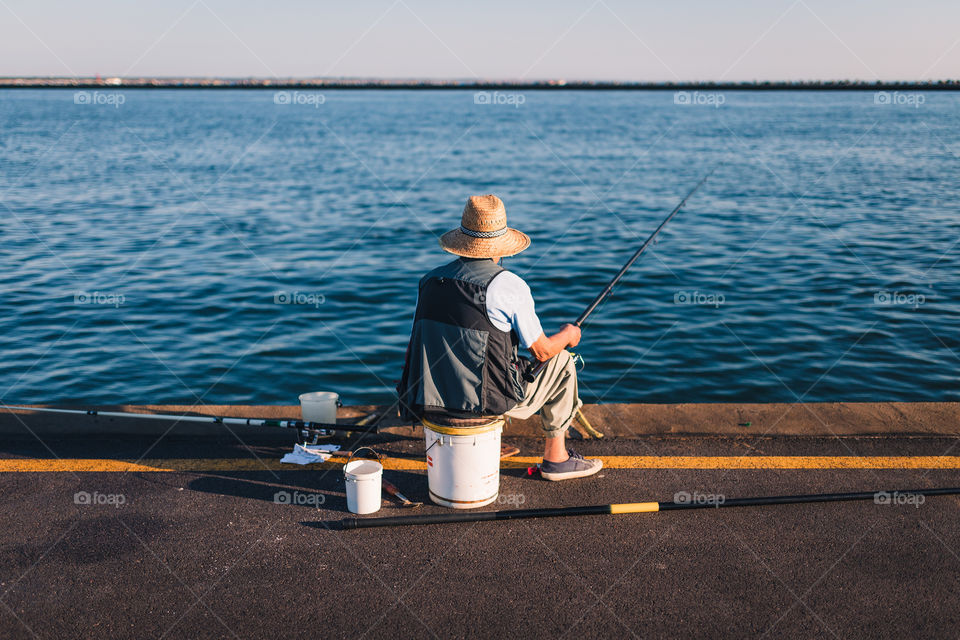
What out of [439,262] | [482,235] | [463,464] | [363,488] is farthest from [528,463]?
[439,262]

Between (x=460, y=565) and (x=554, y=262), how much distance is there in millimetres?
12779

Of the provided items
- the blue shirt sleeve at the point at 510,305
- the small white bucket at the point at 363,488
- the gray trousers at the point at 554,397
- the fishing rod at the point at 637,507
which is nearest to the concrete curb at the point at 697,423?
the gray trousers at the point at 554,397

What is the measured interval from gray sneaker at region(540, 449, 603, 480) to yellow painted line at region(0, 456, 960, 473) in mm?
215

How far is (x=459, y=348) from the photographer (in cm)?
452

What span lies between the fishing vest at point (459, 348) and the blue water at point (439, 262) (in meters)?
5.12

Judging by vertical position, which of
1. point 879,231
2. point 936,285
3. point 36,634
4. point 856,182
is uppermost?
point 856,182

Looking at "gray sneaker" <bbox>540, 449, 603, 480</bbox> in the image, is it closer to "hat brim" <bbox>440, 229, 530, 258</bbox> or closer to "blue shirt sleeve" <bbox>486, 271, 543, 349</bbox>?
"blue shirt sleeve" <bbox>486, 271, 543, 349</bbox>

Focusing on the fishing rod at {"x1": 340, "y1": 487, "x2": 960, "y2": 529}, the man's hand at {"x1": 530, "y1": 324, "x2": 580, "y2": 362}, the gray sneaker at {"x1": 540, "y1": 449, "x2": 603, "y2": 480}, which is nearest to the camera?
the fishing rod at {"x1": 340, "y1": 487, "x2": 960, "y2": 529}

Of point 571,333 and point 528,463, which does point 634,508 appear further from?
point 571,333

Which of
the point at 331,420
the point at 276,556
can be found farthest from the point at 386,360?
the point at 276,556

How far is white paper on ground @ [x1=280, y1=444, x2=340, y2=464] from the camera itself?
5.43 m

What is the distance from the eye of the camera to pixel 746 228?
784 inches

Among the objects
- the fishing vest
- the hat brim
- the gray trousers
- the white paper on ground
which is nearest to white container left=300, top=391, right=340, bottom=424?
the white paper on ground

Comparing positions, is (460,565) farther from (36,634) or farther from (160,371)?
(160,371)
